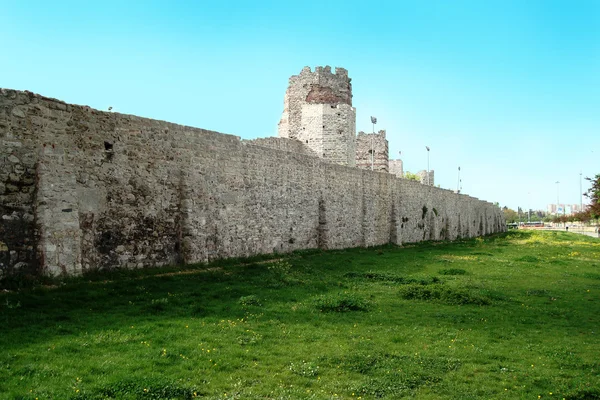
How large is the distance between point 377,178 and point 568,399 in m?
26.6

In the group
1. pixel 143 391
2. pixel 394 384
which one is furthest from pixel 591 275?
pixel 143 391

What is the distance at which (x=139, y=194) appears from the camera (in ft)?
52.4

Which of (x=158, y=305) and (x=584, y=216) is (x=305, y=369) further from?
(x=584, y=216)

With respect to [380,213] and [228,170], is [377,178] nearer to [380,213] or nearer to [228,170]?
[380,213]

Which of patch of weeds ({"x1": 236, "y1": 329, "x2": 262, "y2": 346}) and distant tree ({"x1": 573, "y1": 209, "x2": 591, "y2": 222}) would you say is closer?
patch of weeds ({"x1": 236, "y1": 329, "x2": 262, "y2": 346})

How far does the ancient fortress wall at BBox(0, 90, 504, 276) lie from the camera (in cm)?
1249

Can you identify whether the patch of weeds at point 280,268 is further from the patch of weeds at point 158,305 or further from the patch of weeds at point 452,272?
the patch of weeds at point 452,272

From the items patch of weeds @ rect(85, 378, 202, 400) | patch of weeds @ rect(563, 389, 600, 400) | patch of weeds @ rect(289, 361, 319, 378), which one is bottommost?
patch of weeds @ rect(563, 389, 600, 400)

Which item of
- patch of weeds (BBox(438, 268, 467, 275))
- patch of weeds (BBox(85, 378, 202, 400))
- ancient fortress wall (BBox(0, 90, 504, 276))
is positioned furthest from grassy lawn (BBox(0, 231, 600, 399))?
patch of weeds (BBox(438, 268, 467, 275))

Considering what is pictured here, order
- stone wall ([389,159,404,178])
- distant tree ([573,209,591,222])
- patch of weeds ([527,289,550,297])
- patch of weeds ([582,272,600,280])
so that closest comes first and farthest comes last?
patch of weeds ([527,289,550,297])
patch of weeds ([582,272,600,280])
distant tree ([573,209,591,222])
stone wall ([389,159,404,178])

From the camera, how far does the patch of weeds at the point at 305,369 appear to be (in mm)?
8227

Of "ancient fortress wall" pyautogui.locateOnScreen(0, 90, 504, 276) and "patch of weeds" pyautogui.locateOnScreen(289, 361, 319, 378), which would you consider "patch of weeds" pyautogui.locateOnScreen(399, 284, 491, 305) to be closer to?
"ancient fortress wall" pyautogui.locateOnScreen(0, 90, 504, 276)

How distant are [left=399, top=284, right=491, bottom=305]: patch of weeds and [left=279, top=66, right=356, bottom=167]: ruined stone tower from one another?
85.0 ft

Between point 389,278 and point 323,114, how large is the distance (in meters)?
24.9
